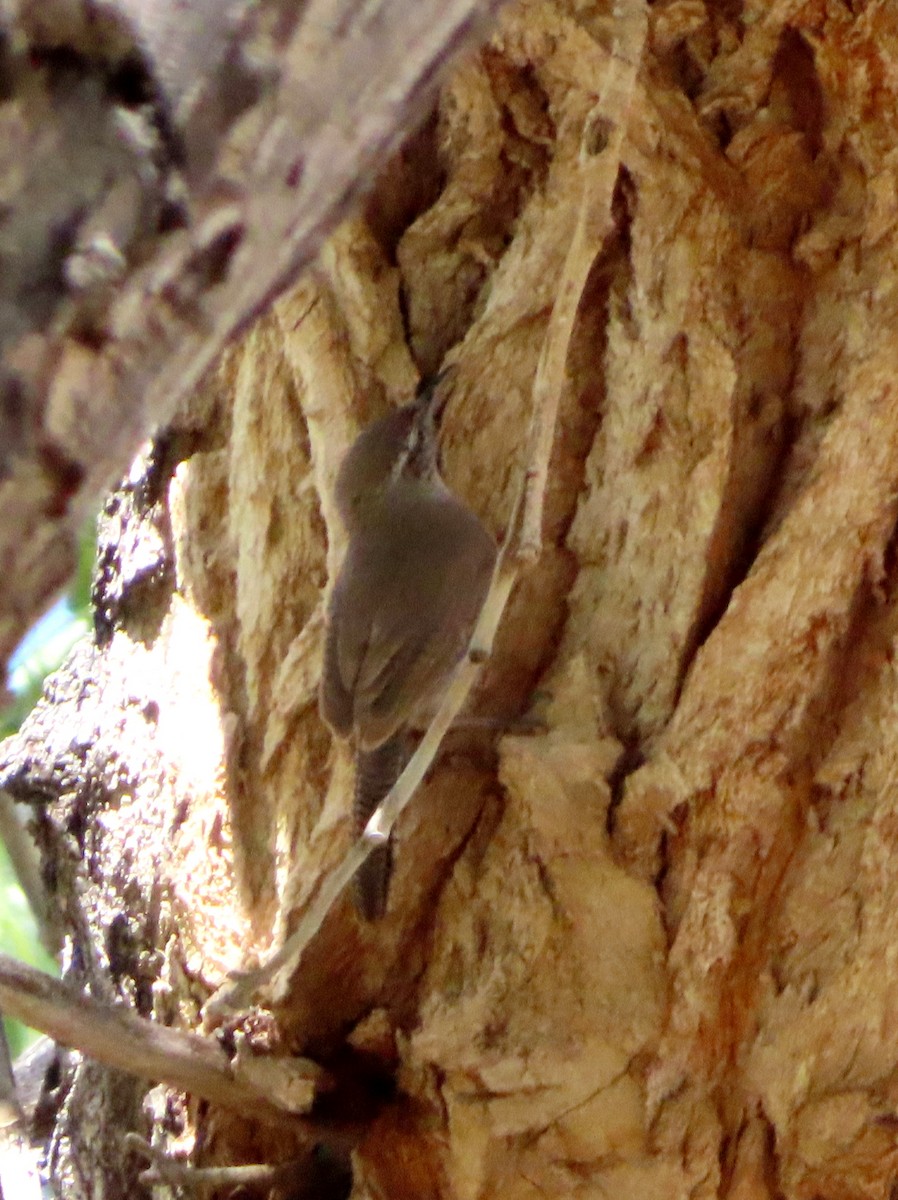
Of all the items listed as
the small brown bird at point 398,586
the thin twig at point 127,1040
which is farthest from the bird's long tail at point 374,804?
the thin twig at point 127,1040

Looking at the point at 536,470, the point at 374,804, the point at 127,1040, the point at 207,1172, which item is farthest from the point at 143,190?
the point at 207,1172

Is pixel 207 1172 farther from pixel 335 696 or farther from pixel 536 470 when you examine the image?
pixel 536 470

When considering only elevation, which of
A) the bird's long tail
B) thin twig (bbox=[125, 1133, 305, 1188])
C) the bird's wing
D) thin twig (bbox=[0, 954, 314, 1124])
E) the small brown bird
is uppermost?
the small brown bird

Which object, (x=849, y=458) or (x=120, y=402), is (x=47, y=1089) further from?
(x=120, y=402)

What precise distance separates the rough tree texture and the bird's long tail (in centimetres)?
6

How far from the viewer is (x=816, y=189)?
2.57 meters

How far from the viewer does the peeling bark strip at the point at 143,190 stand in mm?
844

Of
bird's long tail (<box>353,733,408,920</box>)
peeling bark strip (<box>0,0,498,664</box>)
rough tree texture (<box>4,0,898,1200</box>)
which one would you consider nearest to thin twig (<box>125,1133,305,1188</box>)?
rough tree texture (<box>4,0,898,1200</box>)

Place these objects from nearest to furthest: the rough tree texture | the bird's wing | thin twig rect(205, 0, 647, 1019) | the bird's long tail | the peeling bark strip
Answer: the peeling bark strip
thin twig rect(205, 0, 647, 1019)
the rough tree texture
the bird's long tail
the bird's wing

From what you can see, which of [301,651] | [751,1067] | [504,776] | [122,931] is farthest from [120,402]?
[122,931]

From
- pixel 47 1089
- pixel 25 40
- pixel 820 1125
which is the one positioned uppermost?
pixel 25 40

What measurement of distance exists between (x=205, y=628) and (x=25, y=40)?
2112 millimetres

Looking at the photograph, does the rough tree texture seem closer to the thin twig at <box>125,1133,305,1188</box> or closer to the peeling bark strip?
the thin twig at <box>125,1133,305,1188</box>

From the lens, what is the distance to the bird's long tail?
7.69 feet
